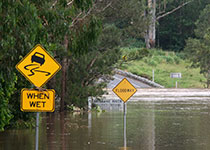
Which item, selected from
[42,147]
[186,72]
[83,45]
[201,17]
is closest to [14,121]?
[42,147]

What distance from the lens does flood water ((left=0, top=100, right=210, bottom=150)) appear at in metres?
15.7

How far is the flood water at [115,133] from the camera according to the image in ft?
51.4

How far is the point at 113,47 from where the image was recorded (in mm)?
30938

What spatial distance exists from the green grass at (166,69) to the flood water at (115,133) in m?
47.6

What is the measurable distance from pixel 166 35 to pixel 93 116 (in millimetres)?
81587

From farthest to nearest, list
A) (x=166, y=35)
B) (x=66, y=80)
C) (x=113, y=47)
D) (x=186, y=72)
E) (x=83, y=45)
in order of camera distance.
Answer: (x=166, y=35)
(x=186, y=72)
(x=113, y=47)
(x=66, y=80)
(x=83, y=45)

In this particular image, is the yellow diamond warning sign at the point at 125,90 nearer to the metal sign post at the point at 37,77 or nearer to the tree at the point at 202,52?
the metal sign post at the point at 37,77

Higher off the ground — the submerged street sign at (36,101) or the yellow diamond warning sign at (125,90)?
the yellow diamond warning sign at (125,90)

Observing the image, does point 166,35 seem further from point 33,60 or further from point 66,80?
point 33,60

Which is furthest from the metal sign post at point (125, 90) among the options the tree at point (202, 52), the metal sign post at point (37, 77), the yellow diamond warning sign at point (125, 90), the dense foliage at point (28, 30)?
the tree at point (202, 52)

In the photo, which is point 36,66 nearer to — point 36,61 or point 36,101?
point 36,61

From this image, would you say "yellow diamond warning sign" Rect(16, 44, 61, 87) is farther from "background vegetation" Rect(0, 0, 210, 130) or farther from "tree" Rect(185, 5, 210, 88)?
"tree" Rect(185, 5, 210, 88)

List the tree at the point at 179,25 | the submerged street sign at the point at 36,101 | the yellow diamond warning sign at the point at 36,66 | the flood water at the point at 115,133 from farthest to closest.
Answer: the tree at the point at 179,25, the flood water at the point at 115,133, the yellow diamond warning sign at the point at 36,66, the submerged street sign at the point at 36,101

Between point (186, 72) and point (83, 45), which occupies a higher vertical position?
point (186, 72)
